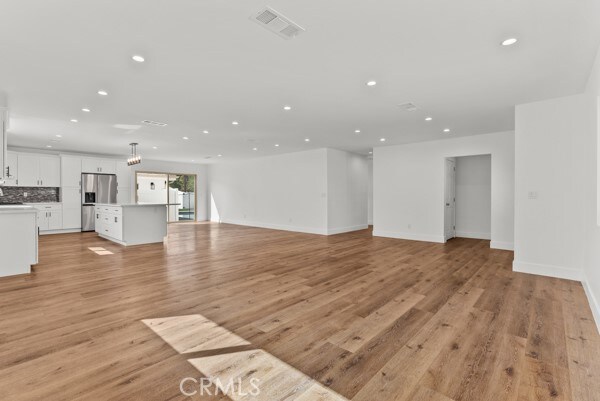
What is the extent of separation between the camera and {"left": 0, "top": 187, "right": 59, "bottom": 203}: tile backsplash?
8.59 m

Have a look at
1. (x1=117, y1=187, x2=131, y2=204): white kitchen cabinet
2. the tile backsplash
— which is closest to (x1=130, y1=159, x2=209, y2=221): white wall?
(x1=117, y1=187, x2=131, y2=204): white kitchen cabinet

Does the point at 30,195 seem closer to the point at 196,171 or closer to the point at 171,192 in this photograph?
the point at 171,192

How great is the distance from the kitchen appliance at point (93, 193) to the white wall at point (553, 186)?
11108 mm

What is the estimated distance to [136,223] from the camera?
6941mm

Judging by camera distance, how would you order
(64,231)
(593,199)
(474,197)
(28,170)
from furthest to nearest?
(64,231) < (28,170) < (474,197) < (593,199)

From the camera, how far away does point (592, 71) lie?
10.9 feet

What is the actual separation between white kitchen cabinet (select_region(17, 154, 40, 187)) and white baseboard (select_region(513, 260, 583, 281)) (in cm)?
1228

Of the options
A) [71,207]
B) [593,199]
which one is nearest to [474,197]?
[593,199]

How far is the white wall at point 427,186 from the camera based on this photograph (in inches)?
257

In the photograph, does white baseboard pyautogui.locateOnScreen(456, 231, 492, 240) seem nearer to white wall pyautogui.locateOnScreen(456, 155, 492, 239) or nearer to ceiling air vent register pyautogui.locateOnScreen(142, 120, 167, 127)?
white wall pyautogui.locateOnScreen(456, 155, 492, 239)

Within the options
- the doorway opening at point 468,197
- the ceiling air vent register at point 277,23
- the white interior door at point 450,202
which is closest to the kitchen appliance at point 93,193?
the ceiling air vent register at point 277,23

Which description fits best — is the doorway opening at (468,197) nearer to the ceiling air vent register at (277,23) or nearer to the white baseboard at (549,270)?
the white baseboard at (549,270)

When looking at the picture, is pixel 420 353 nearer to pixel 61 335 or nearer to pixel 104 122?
pixel 61 335

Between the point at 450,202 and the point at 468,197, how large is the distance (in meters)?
0.69
